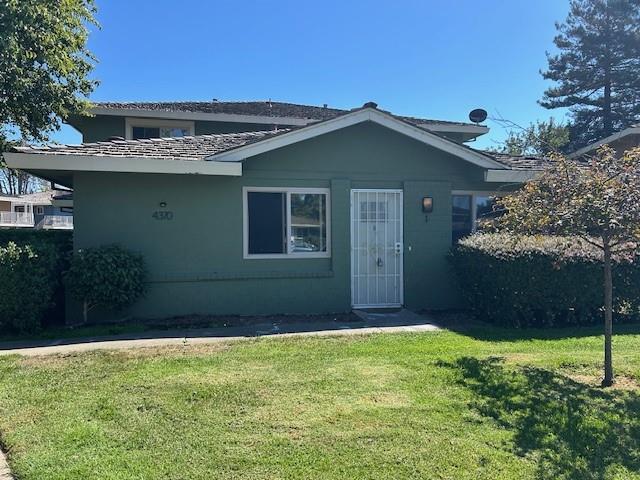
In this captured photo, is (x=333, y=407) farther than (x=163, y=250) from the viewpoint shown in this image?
No

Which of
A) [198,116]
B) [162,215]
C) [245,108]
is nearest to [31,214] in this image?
[245,108]

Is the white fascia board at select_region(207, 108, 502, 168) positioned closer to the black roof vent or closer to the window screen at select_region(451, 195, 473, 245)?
the window screen at select_region(451, 195, 473, 245)

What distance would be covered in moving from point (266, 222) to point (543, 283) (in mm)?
5115

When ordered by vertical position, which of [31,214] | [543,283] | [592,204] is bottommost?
[543,283]

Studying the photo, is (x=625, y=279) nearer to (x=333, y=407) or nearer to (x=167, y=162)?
(x=333, y=407)

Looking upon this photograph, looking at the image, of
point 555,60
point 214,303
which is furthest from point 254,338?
point 555,60

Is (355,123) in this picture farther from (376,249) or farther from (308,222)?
Answer: (376,249)

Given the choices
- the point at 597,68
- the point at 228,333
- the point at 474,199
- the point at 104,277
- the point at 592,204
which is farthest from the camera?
the point at 597,68

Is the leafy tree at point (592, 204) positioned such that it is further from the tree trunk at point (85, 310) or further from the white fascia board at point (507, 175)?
the tree trunk at point (85, 310)

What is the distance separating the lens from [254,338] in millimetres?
7434

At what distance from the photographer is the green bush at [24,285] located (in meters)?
7.41

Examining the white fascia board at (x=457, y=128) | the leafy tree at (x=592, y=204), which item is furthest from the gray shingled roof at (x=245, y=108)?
the leafy tree at (x=592, y=204)

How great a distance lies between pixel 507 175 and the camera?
1031 cm

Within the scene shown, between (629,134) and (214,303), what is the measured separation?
16.3 meters
